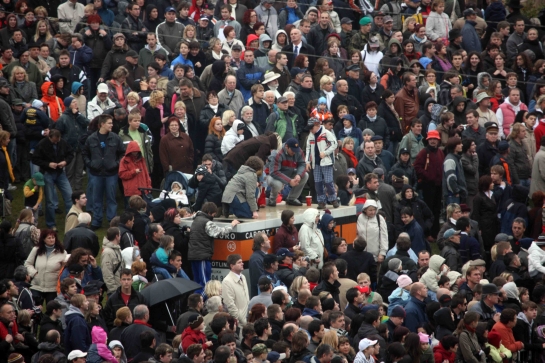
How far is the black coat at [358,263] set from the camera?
58.1ft

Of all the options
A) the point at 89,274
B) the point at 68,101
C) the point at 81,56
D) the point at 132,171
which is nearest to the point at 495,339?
the point at 89,274

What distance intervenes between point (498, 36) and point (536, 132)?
368cm

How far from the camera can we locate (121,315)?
1462cm

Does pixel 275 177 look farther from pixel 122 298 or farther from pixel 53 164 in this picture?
pixel 122 298

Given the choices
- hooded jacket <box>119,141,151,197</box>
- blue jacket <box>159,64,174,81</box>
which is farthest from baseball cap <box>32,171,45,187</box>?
blue jacket <box>159,64,174,81</box>

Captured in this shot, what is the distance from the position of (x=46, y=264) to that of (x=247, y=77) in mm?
7661

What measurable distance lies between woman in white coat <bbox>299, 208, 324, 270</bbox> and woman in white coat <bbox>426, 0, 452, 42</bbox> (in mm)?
9181

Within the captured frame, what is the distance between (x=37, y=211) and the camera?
782 inches

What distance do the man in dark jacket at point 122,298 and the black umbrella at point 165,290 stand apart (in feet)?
0.48

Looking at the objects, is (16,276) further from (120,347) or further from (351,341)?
(351,341)

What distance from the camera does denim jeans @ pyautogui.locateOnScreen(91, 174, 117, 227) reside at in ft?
66.1

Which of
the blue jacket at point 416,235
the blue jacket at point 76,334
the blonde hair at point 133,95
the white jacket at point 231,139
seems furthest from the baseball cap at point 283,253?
the blonde hair at point 133,95

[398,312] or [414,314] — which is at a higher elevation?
[398,312]

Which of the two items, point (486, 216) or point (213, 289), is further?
point (486, 216)
